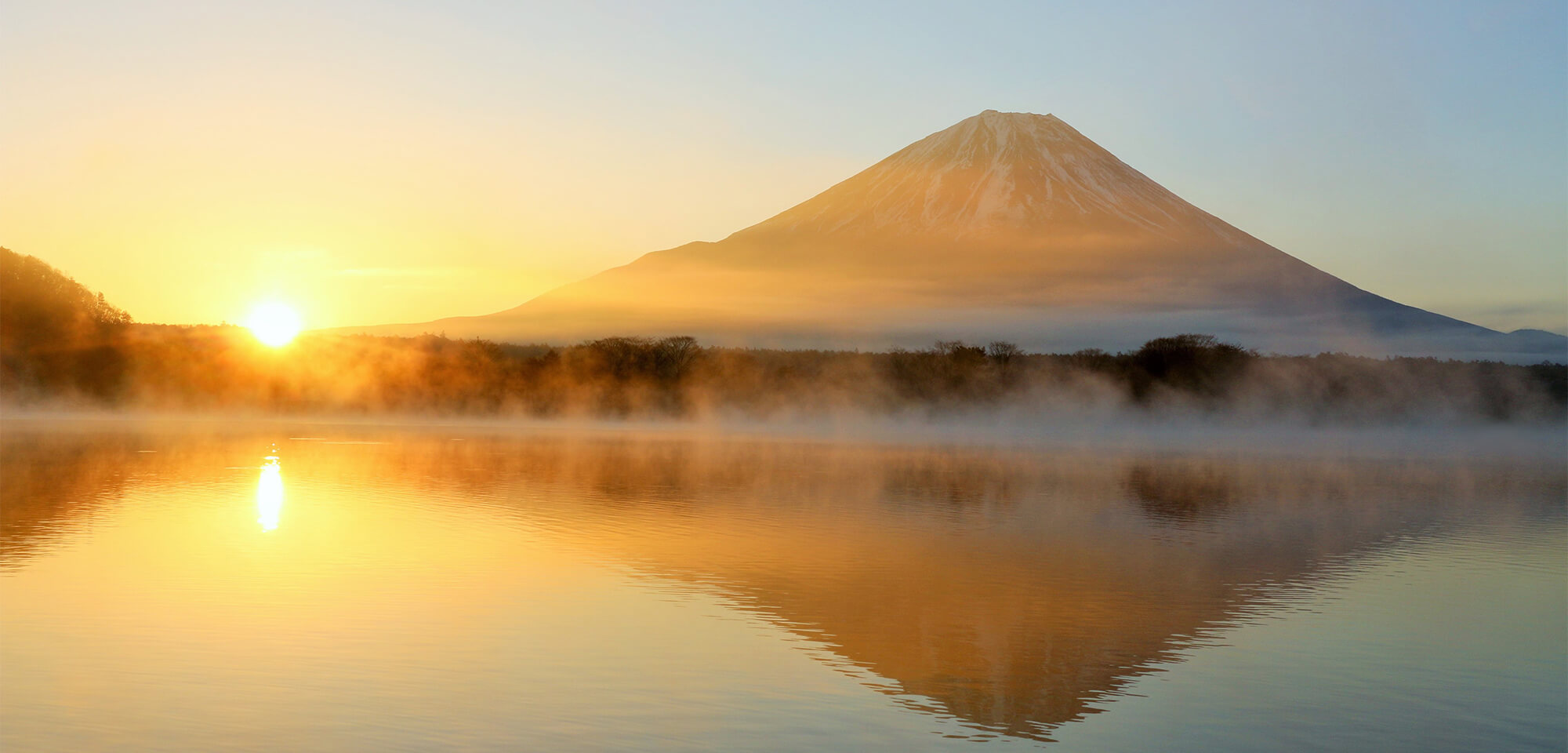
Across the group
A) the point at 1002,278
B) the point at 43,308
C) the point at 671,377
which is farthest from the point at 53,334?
the point at 1002,278

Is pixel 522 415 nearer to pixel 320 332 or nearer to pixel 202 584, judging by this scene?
pixel 320 332

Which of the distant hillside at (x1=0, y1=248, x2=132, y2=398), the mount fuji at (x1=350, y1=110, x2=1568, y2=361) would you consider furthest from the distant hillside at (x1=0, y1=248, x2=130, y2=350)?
the mount fuji at (x1=350, y1=110, x2=1568, y2=361)

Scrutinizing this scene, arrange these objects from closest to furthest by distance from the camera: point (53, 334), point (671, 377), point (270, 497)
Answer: point (270, 497), point (53, 334), point (671, 377)

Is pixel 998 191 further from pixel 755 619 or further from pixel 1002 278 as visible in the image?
pixel 755 619

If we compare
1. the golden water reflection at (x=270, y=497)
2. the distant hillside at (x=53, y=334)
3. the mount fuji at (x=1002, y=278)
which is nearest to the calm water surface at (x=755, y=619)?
the golden water reflection at (x=270, y=497)

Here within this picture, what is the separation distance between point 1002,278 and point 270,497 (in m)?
131

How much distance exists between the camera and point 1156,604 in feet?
55.6

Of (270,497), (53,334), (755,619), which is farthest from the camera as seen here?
(53,334)

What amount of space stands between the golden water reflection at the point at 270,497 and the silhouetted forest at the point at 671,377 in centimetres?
4903

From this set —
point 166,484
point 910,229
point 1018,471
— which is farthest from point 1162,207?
point 166,484

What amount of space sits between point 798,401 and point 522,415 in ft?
66.1

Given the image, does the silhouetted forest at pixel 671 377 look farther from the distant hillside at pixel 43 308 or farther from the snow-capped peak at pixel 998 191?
the snow-capped peak at pixel 998 191

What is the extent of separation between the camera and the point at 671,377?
9150 centimetres

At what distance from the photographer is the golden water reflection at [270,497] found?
2343 centimetres
